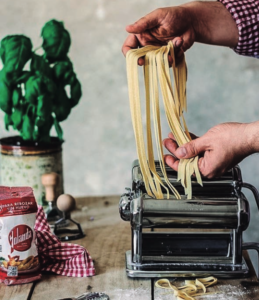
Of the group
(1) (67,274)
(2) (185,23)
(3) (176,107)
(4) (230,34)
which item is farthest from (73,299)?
(4) (230,34)

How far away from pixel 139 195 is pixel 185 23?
0.71 m

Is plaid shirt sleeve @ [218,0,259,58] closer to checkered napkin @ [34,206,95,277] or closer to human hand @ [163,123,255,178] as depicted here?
human hand @ [163,123,255,178]

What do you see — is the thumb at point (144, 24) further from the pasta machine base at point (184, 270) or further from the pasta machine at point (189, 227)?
the pasta machine base at point (184, 270)

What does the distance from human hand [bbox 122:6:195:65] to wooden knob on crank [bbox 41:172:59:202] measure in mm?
532

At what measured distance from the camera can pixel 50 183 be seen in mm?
1942

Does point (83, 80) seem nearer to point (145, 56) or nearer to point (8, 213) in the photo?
point (145, 56)

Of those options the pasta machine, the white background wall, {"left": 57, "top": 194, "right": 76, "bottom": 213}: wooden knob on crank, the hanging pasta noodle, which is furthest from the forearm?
the white background wall

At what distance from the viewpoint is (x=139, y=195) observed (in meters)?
1.40

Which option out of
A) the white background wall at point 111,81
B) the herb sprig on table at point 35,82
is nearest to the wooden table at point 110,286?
the herb sprig on table at point 35,82

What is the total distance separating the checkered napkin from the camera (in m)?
1.44

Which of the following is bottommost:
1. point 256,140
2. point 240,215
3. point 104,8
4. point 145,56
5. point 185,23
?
point 240,215

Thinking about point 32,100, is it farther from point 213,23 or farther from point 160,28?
point 213,23

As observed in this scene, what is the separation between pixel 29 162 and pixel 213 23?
827 millimetres

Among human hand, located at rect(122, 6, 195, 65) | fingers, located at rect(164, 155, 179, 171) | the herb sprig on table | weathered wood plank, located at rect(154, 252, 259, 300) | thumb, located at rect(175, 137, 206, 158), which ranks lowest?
weathered wood plank, located at rect(154, 252, 259, 300)
